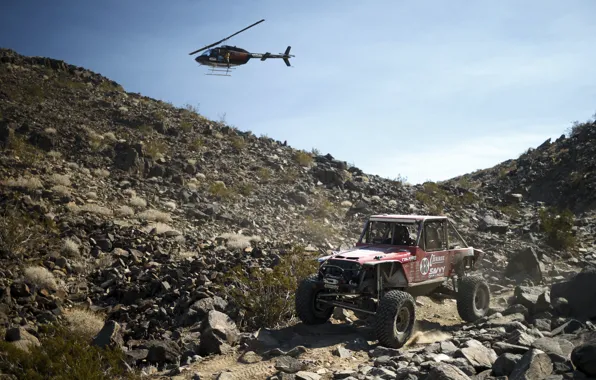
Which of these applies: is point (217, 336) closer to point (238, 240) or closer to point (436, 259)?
point (436, 259)

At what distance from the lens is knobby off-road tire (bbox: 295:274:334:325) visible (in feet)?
26.9

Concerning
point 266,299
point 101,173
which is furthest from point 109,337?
point 101,173

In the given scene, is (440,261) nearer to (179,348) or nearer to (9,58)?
(179,348)

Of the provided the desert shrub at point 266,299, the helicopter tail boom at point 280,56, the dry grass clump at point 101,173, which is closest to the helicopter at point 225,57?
the helicopter tail boom at point 280,56

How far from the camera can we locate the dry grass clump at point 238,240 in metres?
15.0

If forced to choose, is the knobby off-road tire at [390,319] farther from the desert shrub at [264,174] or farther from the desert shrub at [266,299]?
the desert shrub at [264,174]

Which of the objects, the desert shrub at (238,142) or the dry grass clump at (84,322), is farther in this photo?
the desert shrub at (238,142)

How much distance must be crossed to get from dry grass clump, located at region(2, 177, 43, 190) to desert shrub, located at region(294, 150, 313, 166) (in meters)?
14.9

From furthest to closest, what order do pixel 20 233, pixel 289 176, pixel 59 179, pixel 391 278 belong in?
pixel 289 176 → pixel 59 179 → pixel 20 233 → pixel 391 278

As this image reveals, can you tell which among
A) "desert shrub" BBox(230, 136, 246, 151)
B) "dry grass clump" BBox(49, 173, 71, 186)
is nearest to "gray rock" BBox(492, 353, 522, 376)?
"dry grass clump" BBox(49, 173, 71, 186)

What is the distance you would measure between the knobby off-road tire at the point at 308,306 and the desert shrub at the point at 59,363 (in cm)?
320

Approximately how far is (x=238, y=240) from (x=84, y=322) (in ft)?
22.9

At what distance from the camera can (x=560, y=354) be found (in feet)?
19.8

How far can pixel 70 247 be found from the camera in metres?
12.6
